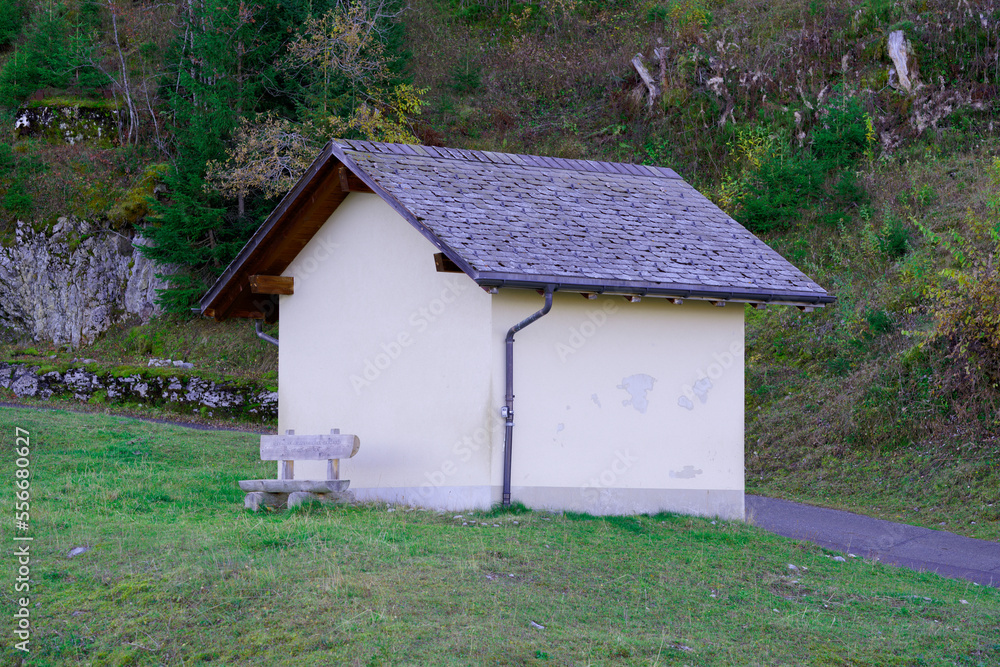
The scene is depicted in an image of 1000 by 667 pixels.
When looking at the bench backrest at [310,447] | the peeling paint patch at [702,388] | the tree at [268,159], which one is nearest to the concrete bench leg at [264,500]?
the bench backrest at [310,447]

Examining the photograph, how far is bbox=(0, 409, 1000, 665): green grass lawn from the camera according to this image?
228 inches

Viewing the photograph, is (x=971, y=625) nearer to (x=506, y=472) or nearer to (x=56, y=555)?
(x=506, y=472)

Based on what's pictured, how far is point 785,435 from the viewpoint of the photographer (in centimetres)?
1614

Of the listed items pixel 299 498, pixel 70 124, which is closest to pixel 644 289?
pixel 299 498

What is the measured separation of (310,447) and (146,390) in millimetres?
13967

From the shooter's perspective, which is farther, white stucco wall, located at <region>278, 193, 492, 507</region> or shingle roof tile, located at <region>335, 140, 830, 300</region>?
white stucco wall, located at <region>278, 193, 492, 507</region>

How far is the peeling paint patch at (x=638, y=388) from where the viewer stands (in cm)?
1092

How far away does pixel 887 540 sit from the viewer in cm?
1123

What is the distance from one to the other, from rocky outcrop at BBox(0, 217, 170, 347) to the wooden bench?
18.1 m

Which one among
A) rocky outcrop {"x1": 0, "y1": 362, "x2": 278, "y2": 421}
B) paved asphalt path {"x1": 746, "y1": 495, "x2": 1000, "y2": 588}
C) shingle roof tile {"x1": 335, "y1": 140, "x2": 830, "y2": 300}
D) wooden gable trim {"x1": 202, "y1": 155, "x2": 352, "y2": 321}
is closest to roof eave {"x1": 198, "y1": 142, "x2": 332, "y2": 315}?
wooden gable trim {"x1": 202, "y1": 155, "x2": 352, "y2": 321}

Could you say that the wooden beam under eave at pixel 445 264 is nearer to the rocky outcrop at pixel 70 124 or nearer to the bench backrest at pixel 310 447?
the bench backrest at pixel 310 447

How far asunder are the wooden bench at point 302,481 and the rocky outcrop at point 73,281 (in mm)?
18084

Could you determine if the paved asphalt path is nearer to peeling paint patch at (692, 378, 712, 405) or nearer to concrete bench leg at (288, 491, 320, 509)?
peeling paint patch at (692, 378, 712, 405)

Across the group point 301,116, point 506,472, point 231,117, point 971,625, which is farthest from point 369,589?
point 231,117
